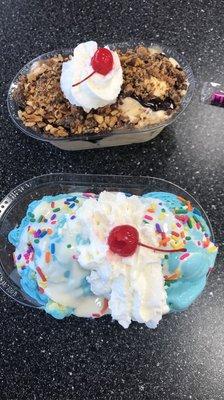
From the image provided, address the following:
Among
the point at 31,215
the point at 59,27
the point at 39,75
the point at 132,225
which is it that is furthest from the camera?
the point at 59,27

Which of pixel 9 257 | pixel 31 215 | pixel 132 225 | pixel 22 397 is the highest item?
pixel 132 225

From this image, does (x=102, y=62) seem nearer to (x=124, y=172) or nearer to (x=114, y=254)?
(x=124, y=172)

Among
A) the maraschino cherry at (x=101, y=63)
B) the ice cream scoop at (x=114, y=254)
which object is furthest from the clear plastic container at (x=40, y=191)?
the maraschino cherry at (x=101, y=63)

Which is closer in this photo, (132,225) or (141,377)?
(132,225)

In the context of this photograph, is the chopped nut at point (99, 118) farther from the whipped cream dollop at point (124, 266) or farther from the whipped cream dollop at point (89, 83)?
the whipped cream dollop at point (124, 266)

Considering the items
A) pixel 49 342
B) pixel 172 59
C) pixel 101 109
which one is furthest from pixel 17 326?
Result: pixel 172 59

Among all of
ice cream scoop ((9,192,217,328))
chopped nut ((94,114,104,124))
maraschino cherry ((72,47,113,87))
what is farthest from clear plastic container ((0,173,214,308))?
maraschino cherry ((72,47,113,87))

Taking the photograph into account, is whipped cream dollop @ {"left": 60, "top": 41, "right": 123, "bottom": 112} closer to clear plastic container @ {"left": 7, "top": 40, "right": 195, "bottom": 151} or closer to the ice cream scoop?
clear plastic container @ {"left": 7, "top": 40, "right": 195, "bottom": 151}

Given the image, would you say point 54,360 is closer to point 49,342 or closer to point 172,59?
point 49,342
